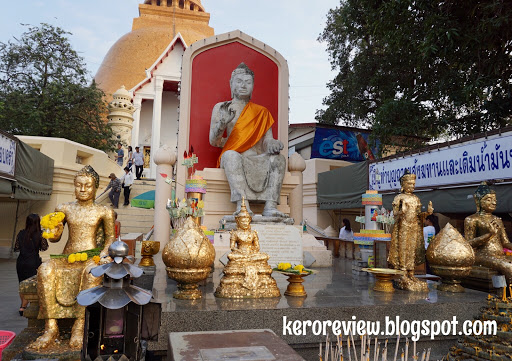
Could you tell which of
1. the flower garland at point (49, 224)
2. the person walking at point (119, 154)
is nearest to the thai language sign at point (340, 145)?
the person walking at point (119, 154)

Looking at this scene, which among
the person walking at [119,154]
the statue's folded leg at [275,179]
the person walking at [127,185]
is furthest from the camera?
the person walking at [119,154]

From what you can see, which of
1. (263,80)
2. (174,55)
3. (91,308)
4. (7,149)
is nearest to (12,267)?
(7,149)

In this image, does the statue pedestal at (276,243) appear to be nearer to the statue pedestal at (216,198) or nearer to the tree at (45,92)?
the statue pedestal at (216,198)

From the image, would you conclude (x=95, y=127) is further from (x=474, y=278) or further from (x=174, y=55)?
(x=474, y=278)

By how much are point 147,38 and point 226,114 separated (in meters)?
21.8

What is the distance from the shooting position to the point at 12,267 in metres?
10.2

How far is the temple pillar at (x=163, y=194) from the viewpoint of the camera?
25.0ft

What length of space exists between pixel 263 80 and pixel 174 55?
13514 mm

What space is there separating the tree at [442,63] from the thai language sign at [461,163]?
1267 millimetres

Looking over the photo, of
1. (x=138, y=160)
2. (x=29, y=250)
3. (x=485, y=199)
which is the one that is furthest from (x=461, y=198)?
(x=138, y=160)

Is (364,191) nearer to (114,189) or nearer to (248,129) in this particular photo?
(248,129)

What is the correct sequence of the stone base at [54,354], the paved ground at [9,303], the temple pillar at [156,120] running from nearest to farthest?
the stone base at [54,354]
the paved ground at [9,303]
the temple pillar at [156,120]

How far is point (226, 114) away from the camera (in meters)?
7.40

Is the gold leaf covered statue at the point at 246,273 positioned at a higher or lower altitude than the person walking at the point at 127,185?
lower
